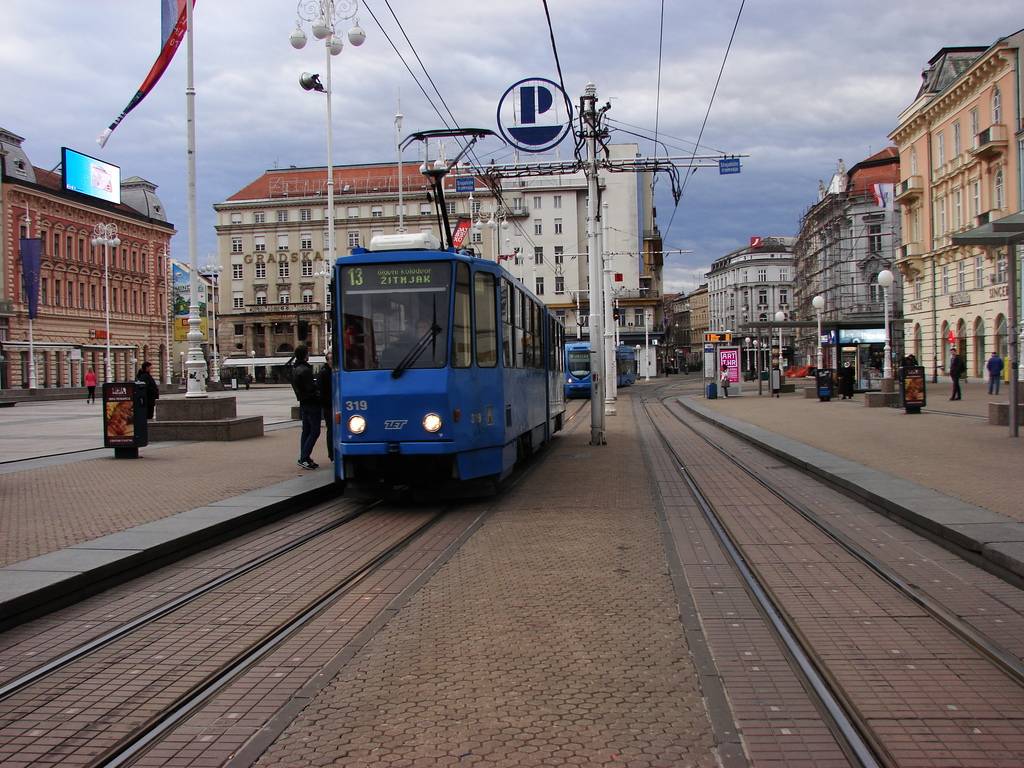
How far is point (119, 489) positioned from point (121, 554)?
4801 millimetres

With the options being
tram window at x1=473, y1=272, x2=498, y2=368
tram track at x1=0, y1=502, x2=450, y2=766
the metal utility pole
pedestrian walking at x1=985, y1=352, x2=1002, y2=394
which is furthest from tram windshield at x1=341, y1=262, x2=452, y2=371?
pedestrian walking at x1=985, y1=352, x2=1002, y2=394

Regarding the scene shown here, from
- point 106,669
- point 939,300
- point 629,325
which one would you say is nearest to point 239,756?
point 106,669

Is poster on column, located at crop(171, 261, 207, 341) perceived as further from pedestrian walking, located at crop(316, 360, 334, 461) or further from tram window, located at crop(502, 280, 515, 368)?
tram window, located at crop(502, 280, 515, 368)

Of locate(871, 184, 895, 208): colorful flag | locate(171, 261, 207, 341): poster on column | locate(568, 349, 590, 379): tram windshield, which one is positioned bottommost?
locate(568, 349, 590, 379): tram windshield

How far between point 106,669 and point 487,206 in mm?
79890

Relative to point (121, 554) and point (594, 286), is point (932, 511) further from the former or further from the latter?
point (594, 286)

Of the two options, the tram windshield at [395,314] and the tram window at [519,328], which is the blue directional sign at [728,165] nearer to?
the tram window at [519,328]

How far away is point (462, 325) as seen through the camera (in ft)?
37.0

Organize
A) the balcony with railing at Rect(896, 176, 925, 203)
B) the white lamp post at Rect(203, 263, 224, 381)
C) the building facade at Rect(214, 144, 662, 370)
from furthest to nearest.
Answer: the building facade at Rect(214, 144, 662, 370)
the white lamp post at Rect(203, 263, 224, 381)
the balcony with railing at Rect(896, 176, 925, 203)

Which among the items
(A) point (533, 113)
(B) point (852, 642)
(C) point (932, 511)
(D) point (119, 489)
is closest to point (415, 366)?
(D) point (119, 489)

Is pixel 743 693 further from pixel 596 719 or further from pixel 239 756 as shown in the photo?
pixel 239 756

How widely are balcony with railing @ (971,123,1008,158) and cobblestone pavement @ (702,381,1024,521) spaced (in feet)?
59.9

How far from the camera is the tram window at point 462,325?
36.6ft

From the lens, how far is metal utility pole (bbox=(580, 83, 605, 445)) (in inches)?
779
